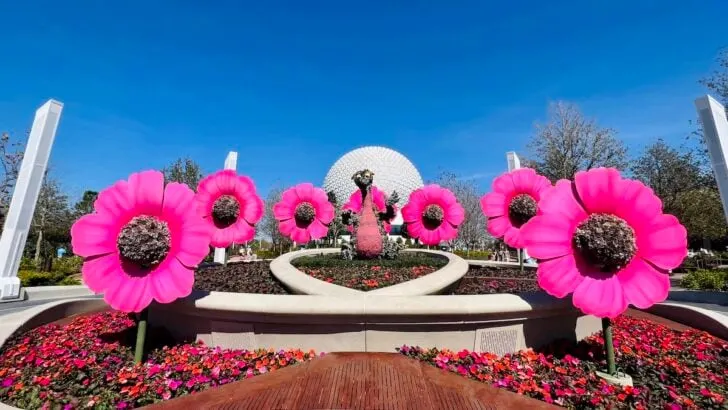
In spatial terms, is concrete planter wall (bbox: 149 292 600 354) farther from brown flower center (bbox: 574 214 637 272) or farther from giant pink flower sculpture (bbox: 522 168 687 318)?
brown flower center (bbox: 574 214 637 272)

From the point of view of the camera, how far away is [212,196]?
22.2 feet

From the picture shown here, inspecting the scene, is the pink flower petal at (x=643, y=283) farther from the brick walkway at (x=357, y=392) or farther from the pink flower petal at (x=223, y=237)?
the pink flower petal at (x=223, y=237)

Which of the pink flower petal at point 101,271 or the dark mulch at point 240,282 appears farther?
the dark mulch at point 240,282

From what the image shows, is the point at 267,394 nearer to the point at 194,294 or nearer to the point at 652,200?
the point at 194,294

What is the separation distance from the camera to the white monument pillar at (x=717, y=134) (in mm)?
8719

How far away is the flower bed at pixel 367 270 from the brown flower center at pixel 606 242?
2853 mm

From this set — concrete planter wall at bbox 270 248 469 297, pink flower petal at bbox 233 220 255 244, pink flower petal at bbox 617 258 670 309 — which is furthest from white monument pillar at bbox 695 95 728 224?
pink flower petal at bbox 233 220 255 244

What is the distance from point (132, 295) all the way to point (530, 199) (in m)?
5.83

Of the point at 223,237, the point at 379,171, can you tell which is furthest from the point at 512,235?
the point at 379,171

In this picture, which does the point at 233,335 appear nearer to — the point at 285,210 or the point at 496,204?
the point at 285,210

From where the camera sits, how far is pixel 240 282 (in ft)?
20.8

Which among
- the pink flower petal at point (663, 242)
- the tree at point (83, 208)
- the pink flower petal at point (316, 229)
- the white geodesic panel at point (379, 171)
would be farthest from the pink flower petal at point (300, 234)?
the white geodesic panel at point (379, 171)

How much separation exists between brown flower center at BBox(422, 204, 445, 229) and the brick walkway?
4.93 meters

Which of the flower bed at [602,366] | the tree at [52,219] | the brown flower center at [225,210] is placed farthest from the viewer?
the tree at [52,219]
